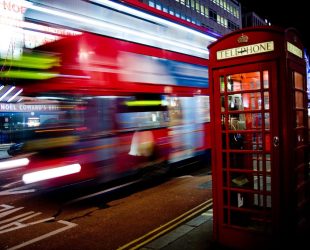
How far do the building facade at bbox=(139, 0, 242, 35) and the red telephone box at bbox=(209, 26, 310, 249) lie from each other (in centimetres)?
3897

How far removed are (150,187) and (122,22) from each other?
4335 mm

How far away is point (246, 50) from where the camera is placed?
3.82 metres

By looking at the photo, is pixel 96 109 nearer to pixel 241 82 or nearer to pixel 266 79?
pixel 241 82

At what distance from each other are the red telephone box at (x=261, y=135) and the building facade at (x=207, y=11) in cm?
3897

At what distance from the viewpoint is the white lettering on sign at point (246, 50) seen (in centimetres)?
366

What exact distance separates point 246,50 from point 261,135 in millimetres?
1066

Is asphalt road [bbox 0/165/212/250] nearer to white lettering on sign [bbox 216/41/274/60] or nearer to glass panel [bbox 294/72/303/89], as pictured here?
white lettering on sign [bbox 216/41/274/60]

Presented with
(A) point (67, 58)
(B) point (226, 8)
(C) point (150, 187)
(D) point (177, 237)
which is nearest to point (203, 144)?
(C) point (150, 187)

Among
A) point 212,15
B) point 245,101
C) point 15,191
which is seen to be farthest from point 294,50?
point 212,15

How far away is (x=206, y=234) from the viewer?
4699 millimetres

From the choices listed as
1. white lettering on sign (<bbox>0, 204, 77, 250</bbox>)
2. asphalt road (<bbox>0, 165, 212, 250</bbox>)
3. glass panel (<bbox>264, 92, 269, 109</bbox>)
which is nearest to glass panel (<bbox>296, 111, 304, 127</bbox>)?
glass panel (<bbox>264, 92, 269, 109</bbox>)

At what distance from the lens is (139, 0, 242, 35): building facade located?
4520 cm

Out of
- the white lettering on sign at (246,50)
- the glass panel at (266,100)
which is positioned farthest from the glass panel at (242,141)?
the white lettering on sign at (246,50)

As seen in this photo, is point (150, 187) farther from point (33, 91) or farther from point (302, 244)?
point (302, 244)
